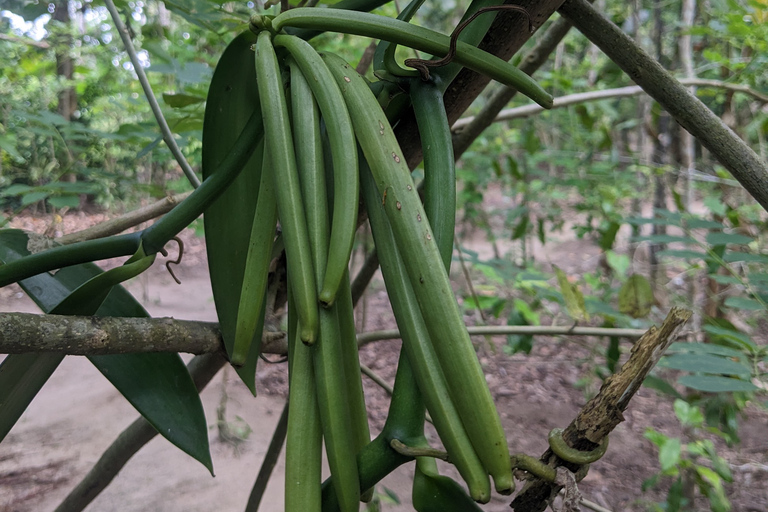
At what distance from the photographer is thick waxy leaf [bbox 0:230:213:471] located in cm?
27

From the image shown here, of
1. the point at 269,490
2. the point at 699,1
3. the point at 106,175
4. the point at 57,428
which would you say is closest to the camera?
the point at 106,175

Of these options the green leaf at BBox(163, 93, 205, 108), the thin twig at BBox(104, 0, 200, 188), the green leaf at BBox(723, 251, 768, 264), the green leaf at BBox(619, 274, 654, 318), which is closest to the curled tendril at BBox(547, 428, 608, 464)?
the thin twig at BBox(104, 0, 200, 188)

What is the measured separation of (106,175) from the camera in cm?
65

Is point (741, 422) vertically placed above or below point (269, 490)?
below

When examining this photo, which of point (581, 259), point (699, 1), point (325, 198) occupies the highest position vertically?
point (699, 1)

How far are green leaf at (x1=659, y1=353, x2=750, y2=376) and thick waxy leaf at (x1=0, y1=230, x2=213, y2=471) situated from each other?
0.42m

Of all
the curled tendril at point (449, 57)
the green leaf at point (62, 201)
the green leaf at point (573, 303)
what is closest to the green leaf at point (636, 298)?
the green leaf at point (573, 303)

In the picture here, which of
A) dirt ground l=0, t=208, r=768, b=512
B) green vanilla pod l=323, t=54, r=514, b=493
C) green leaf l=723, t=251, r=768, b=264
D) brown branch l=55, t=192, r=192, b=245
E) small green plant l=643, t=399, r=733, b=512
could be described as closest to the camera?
green vanilla pod l=323, t=54, r=514, b=493

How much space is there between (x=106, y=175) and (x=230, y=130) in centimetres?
45

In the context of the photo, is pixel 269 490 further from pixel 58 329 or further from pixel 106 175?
pixel 58 329

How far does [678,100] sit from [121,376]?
1.12 ft

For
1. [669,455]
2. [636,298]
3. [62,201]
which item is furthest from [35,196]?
[669,455]

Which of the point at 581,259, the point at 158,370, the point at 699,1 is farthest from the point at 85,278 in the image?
the point at 581,259

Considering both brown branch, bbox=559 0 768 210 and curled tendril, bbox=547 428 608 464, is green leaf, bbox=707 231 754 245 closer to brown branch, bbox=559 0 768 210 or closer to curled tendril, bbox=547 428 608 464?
brown branch, bbox=559 0 768 210
